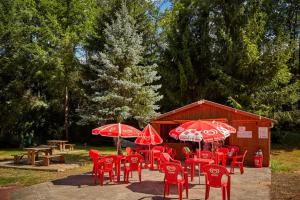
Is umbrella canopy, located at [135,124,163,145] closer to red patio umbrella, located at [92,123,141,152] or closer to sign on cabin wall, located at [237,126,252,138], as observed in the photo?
red patio umbrella, located at [92,123,141,152]

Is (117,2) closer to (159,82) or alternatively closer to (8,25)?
(159,82)

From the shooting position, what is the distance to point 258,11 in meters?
28.9

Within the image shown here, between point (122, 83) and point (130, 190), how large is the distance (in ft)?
33.2

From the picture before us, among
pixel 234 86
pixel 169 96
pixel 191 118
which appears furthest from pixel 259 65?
pixel 191 118

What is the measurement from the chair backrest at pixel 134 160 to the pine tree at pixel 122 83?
7.37 m

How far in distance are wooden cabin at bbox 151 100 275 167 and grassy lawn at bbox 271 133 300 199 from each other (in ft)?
4.09

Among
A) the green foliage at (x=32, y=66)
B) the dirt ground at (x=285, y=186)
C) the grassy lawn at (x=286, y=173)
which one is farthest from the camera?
the green foliage at (x=32, y=66)

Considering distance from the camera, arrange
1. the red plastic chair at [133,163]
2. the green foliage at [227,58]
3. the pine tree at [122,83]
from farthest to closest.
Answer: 1. the green foliage at [227,58]
2. the pine tree at [122,83]
3. the red plastic chair at [133,163]

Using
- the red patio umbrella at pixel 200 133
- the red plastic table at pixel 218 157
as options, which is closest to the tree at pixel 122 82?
the red plastic table at pixel 218 157

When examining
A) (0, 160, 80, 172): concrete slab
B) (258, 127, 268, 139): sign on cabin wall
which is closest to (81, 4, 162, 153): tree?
(0, 160, 80, 172): concrete slab

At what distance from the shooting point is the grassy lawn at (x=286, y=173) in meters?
11.4

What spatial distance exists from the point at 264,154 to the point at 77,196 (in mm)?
10579

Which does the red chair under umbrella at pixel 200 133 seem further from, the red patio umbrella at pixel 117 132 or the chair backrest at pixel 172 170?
the red patio umbrella at pixel 117 132

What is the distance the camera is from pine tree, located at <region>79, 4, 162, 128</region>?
2089 centimetres
